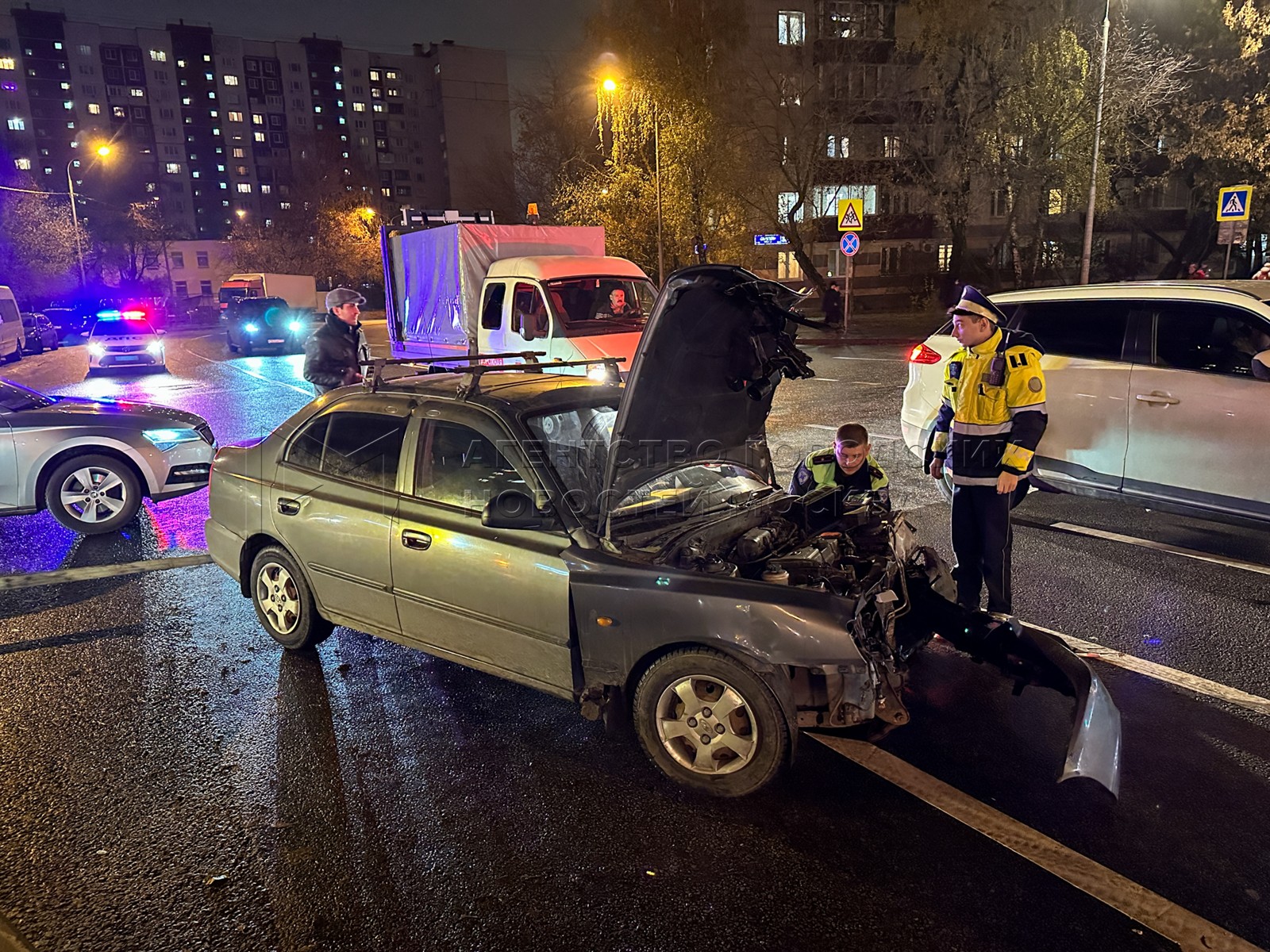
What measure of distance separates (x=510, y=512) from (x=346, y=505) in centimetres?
121

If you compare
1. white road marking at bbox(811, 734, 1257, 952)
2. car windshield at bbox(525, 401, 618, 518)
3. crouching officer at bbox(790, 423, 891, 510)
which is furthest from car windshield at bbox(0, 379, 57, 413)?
white road marking at bbox(811, 734, 1257, 952)

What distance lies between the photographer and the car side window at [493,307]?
1138cm

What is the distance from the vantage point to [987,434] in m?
4.56

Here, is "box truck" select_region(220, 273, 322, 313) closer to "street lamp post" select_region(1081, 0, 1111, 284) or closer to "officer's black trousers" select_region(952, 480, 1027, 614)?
"street lamp post" select_region(1081, 0, 1111, 284)

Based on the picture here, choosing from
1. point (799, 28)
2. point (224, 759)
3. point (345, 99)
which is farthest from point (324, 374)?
point (345, 99)

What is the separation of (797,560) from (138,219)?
225ft

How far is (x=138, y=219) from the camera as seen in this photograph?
59.3 m

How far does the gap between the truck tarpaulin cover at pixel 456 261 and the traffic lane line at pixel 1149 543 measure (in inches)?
311

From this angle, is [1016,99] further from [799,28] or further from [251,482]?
[251,482]

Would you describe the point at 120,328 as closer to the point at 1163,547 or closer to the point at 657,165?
the point at 657,165

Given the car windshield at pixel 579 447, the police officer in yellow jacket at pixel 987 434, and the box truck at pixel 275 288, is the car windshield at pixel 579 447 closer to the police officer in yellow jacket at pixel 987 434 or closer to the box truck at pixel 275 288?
the police officer in yellow jacket at pixel 987 434

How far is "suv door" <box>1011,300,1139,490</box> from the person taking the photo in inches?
243

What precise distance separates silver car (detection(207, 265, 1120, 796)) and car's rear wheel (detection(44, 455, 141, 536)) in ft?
11.3

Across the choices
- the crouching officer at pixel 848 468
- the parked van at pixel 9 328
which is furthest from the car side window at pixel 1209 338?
the parked van at pixel 9 328
